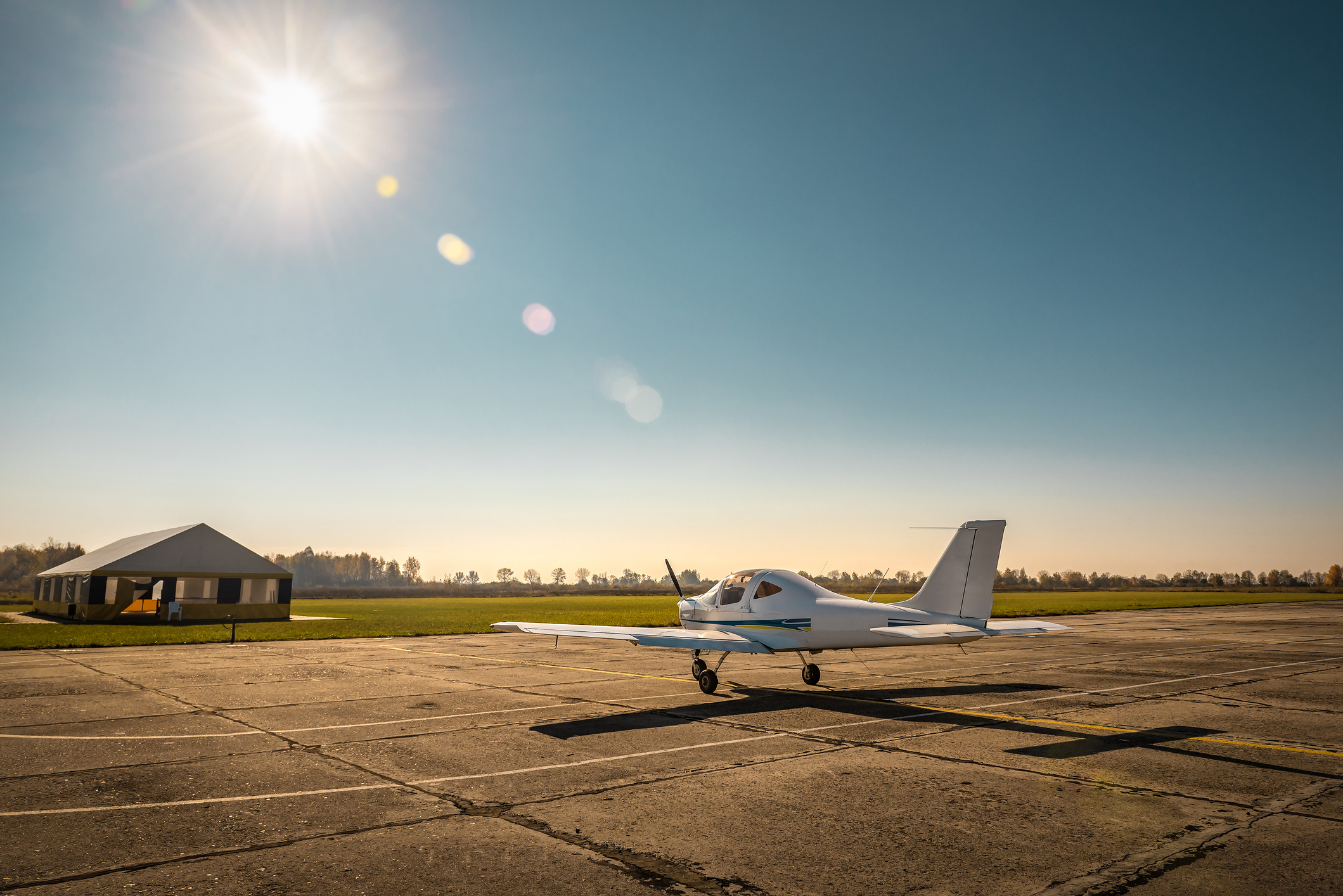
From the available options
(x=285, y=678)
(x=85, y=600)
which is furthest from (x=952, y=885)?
(x=85, y=600)

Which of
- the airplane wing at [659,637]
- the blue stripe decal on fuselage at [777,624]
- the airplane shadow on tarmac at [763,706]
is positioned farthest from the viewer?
the blue stripe decal on fuselage at [777,624]

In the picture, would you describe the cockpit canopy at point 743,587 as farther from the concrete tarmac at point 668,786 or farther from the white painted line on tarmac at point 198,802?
the white painted line on tarmac at point 198,802

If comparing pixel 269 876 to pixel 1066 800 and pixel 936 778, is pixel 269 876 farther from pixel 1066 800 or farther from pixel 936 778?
pixel 1066 800

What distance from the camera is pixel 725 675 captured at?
747 inches

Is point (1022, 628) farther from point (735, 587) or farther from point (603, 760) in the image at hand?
point (603, 760)

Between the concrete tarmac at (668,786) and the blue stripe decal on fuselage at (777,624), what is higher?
the blue stripe decal on fuselage at (777,624)

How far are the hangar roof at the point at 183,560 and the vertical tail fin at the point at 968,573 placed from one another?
46.7 meters

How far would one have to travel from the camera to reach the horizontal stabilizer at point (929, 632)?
1372cm

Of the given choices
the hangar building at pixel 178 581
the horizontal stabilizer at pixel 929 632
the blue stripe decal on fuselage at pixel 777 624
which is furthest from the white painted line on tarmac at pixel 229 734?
the hangar building at pixel 178 581

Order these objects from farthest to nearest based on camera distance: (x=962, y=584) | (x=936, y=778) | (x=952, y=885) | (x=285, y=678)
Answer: (x=285, y=678)
(x=962, y=584)
(x=936, y=778)
(x=952, y=885)

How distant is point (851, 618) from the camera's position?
586 inches

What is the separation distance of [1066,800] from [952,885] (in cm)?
310

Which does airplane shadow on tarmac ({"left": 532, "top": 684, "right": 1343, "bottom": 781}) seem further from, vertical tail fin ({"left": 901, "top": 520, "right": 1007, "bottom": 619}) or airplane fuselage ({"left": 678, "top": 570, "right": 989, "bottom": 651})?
vertical tail fin ({"left": 901, "top": 520, "right": 1007, "bottom": 619})

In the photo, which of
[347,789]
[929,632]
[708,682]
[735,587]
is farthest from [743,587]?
[347,789]
